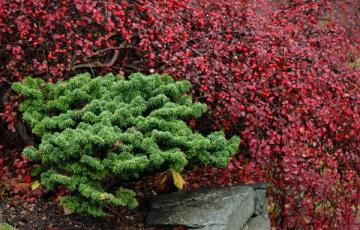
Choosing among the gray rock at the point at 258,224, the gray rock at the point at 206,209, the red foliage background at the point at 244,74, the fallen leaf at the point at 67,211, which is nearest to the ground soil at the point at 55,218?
the fallen leaf at the point at 67,211

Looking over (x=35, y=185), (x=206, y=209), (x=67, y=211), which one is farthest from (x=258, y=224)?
(x=35, y=185)

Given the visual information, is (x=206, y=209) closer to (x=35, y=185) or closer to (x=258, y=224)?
(x=258, y=224)

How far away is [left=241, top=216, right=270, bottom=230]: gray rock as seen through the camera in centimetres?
471

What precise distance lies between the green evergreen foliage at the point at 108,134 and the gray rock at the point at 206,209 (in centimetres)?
36

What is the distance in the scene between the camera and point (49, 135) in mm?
4039

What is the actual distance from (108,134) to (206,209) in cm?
98

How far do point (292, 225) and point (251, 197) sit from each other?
0.56 metres

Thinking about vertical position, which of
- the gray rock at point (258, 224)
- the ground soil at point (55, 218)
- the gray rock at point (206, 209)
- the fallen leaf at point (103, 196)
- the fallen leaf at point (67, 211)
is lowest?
the gray rock at point (258, 224)

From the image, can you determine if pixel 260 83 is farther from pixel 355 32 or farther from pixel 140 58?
pixel 355 32

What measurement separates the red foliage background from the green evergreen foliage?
0.29m

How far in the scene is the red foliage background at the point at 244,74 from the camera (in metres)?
4.62

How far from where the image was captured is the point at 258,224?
477 cm

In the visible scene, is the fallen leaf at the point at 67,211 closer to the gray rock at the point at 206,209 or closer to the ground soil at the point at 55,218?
the ground soil at the point at 55,218

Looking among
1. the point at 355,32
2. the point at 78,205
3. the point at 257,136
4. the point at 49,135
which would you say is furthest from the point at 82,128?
the point at 355,32
